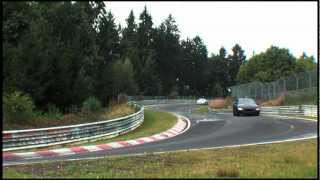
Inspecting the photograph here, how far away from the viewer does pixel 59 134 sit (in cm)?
2681

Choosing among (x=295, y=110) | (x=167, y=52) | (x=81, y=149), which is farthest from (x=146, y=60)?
(x=81, y=149)

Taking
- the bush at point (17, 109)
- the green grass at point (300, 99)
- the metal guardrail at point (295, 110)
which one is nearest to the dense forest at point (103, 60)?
the bush at point (17, 109)

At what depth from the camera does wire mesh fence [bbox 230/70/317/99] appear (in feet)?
179

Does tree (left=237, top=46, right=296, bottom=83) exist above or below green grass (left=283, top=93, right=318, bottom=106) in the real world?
above

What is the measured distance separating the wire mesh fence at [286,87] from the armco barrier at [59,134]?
82.6 ft

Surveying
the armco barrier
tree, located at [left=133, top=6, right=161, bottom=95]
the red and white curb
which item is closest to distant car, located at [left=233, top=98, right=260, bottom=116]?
the red and white curb

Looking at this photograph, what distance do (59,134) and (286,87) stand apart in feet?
127

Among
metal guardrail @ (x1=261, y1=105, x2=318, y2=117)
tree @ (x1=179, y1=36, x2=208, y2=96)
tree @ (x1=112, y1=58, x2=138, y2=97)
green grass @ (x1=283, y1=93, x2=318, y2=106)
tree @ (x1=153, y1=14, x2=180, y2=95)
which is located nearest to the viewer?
metal guardrail @ (x1=261, y1=105, x2=318, y2=117)

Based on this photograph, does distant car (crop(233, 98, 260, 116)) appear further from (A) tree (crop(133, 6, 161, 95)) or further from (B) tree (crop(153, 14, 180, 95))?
(B) tree (crop(153, 14, 180, 95))

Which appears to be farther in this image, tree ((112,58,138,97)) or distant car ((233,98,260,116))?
tree ((112,58,138,97))

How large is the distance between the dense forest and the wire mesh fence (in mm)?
15953

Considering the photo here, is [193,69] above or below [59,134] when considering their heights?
above

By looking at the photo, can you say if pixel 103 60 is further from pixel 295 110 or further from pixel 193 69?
pixel 193 69

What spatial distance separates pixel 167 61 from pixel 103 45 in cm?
6956
